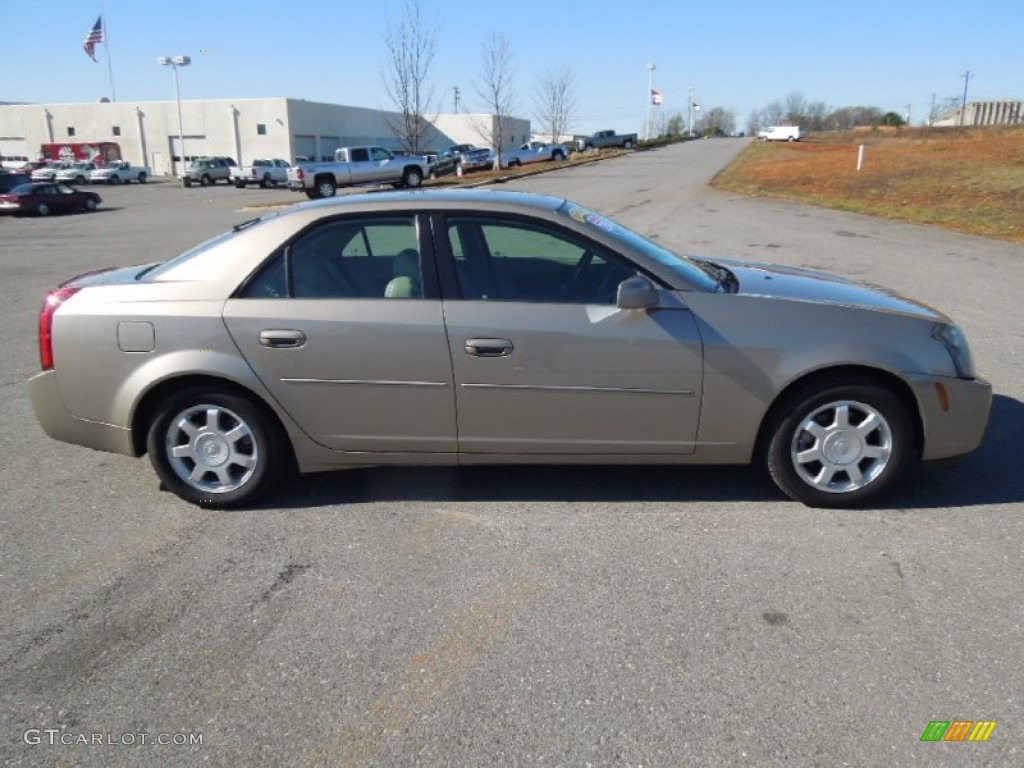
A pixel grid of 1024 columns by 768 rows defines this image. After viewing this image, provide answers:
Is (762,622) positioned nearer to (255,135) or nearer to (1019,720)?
(1019,720)

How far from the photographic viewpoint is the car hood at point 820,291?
385 centimetres

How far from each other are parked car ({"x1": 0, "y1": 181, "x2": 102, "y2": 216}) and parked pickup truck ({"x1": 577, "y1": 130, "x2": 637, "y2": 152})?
1776 inches

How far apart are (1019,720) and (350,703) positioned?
7.12 feet

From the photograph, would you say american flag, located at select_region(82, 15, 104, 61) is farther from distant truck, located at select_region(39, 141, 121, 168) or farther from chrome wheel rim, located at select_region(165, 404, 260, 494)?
chrome wheel rim, located at select_region(165, 404, 260, 494)

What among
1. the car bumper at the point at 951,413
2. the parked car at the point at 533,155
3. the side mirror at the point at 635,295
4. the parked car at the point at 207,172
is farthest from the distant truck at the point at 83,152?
the car bumper at the point at 951,413

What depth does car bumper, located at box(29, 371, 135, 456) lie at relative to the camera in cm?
395

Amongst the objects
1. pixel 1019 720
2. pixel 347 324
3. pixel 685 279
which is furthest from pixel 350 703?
pixel 685 279

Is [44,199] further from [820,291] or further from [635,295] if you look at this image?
[820,291]

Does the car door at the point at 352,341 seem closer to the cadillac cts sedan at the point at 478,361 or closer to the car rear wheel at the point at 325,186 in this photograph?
the cadillac cts sedan at the point at 478,361

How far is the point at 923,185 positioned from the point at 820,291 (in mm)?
22179

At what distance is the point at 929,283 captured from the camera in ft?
32.7

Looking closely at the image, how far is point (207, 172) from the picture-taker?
162ft

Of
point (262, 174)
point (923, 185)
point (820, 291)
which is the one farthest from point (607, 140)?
point (820, 291)

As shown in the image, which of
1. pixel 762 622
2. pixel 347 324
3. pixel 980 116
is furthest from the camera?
pixel 980 116
